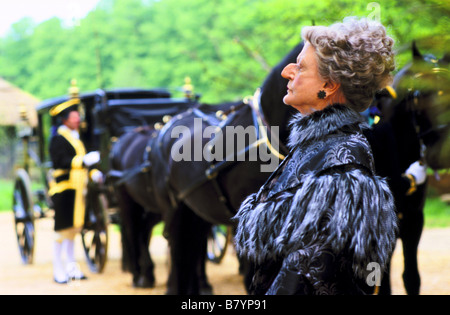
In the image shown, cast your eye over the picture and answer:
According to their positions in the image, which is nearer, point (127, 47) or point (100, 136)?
point (100, 136)

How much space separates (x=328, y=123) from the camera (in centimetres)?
186

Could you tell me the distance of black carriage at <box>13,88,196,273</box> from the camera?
8.53m

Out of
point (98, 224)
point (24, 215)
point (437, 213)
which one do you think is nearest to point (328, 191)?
point (98, 224)

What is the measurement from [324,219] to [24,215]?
8.83m

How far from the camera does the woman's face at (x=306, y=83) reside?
187 centimetres

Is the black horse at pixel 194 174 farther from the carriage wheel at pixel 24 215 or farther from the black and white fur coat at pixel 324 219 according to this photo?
the carriage wheel at pixel 24 215

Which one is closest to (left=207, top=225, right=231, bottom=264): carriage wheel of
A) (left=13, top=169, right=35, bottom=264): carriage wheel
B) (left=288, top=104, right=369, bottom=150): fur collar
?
(left=13, top=169, right=35, bottom=264): carriage wheel

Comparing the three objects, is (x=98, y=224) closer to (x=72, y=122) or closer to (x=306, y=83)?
(x=72, y=122)

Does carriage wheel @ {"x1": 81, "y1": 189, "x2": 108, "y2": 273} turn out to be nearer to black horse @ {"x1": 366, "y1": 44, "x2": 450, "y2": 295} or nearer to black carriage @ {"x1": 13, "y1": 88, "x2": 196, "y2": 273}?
black carriage @ {"x1": 13, "y1": 88, "x2": 196, "y2": 273}

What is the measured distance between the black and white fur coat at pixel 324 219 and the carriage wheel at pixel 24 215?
831 centimetres

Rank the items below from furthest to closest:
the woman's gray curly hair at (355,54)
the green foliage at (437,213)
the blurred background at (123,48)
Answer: the blurred background at (123,48), the green foliage at (437,213), the woman's gray curly hair at (355,54)

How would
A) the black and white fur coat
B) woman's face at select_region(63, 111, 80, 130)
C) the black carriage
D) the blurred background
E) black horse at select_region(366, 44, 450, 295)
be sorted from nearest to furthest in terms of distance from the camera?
1. the black and white fur coat
2. black horse at select_region(366, 44, 450, 295)
3. woman's face at select_region(63, 111, 80, 130)
4. the black carriage
5. the blurred background

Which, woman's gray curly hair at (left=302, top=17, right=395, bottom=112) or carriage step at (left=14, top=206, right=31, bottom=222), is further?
carriage step at (left=14, top=206, right=31, bottom=222)

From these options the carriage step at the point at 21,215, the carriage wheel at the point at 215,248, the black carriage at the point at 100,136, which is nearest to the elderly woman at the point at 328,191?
the black carriage at the point at 100,136
